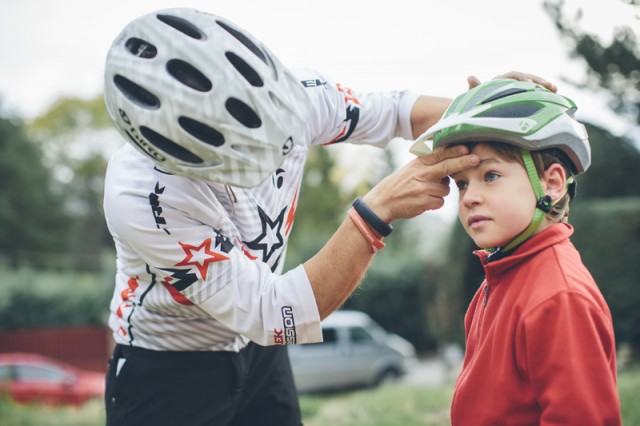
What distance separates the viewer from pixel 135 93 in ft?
7.05

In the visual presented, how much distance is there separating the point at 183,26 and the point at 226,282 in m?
0.89

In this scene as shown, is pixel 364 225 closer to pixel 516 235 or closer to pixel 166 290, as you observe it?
pixel 516 235

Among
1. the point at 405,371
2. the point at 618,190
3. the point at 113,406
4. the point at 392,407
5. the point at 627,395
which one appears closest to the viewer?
the point at 113,406

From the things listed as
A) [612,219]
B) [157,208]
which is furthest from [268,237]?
[612,219]

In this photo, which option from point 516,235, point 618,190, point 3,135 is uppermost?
point 3,135

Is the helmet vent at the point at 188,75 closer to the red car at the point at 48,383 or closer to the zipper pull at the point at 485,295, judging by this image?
the zipper pull at the point at 485,295

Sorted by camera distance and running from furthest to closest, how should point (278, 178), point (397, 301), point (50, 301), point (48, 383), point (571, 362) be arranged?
point (50, 301) → point (397, 301) → point (48, 383) → point (278, 178) → point (571, 362)

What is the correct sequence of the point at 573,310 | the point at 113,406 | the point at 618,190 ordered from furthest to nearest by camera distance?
the point at 618,190
the point at 113,406
the point at 573,310

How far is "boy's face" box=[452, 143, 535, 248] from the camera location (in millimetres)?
2080

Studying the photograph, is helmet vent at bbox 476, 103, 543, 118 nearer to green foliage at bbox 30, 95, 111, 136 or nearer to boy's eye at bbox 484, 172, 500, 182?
boy's eye at bbox 484, 172, 500, 182

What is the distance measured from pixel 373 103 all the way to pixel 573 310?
1.51 m

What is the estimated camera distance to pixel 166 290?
8.23ft

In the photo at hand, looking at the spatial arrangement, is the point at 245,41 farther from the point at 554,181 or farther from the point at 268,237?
the point at 554,181

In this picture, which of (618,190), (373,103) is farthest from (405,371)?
(373,103)
